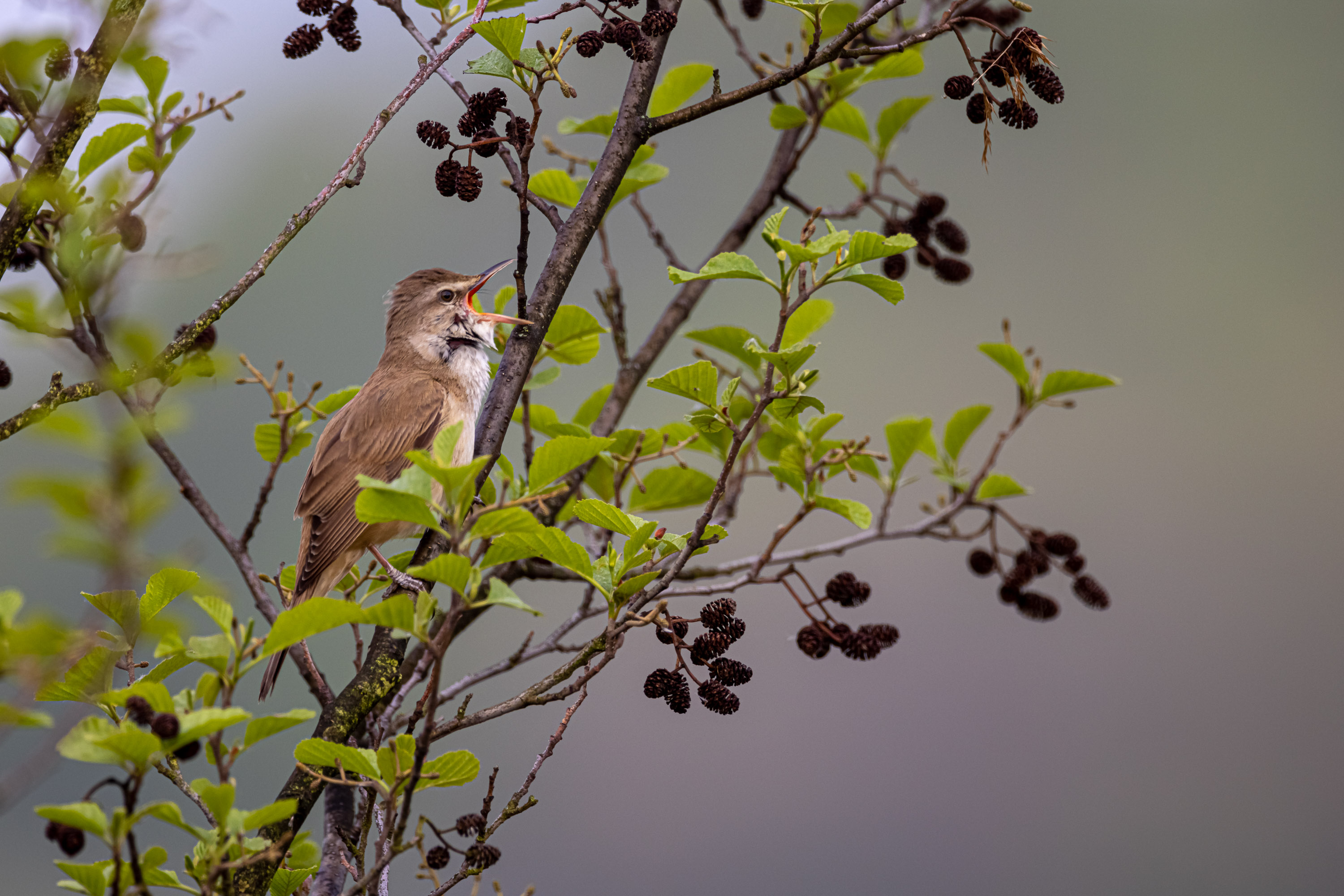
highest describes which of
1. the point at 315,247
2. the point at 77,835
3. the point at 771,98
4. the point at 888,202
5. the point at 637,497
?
the point at 315,247

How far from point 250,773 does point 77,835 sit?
105 ft

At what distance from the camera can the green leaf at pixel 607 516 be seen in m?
1.87

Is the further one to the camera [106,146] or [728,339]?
[728,339]

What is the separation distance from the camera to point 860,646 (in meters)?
2.53

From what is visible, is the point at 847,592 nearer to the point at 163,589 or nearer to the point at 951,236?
the point at 951,236

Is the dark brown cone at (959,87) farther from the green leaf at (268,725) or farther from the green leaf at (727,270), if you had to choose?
the green leaf at (268,725)

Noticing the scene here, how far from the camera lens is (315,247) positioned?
110 ft

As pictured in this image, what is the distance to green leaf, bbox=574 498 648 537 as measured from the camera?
6.14ft

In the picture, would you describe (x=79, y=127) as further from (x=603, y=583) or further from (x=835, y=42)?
(x=835, y=42)

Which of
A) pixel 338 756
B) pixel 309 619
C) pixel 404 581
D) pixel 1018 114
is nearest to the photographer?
pixel 309 619

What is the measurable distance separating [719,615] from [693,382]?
50 centimetres

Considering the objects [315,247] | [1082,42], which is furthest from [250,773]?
[1082,42]

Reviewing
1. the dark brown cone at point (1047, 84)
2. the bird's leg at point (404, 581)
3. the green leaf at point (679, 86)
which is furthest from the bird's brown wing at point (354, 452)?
the dark brown cone at point (1047, 84)

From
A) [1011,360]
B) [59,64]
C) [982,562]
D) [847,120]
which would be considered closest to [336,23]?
[59,64]
